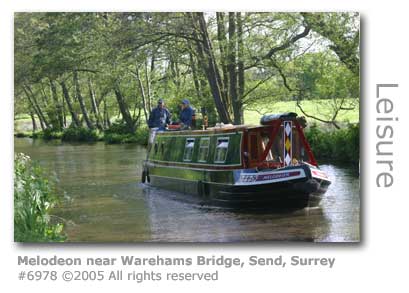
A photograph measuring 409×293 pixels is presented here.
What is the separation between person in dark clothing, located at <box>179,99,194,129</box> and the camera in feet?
43.5

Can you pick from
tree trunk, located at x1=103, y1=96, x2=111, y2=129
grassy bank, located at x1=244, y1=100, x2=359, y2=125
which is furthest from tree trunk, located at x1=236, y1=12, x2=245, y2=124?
tree trunk, located at x1=103, y1=96, x2=111, y2=129

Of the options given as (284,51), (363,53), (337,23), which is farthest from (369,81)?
(284,51)

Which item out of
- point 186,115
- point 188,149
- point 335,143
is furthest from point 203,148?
point 335,143

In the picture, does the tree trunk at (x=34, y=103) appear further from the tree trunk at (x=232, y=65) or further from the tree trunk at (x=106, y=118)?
the tree trunk at (x=232, y=65)

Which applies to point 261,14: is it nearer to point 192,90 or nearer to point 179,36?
point 179,36

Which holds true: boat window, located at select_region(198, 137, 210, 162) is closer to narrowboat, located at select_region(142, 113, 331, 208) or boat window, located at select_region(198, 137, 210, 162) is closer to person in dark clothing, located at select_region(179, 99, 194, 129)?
narrowboat, located at select_region(142, 113, 331, 208)

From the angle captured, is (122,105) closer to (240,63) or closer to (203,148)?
(203,148)

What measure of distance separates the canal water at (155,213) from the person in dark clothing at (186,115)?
1155 mm

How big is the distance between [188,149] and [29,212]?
406cm
